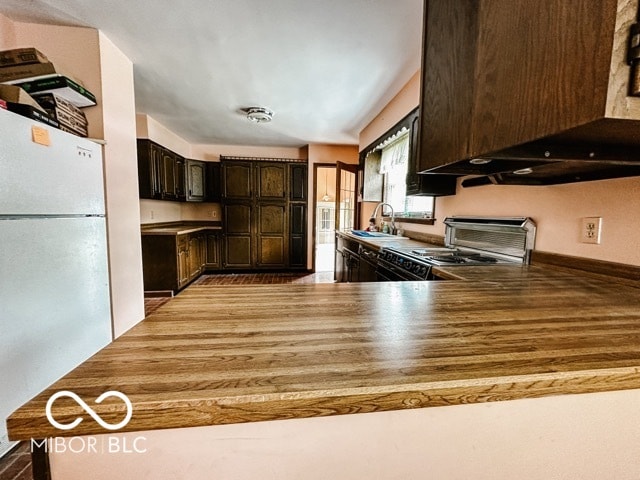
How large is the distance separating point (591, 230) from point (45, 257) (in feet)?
8.71

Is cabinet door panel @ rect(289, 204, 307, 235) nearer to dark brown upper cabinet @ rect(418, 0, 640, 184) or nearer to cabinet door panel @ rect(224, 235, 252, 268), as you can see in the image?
cabinet door panel @ rect(224, 235, 252, 268)

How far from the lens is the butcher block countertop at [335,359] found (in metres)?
0.44

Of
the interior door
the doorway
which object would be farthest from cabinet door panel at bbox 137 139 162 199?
the doorway

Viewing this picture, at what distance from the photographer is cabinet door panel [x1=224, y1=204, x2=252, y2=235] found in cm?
504

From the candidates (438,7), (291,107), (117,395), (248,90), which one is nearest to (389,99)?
(291,107)

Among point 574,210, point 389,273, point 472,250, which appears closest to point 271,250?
point 389,273

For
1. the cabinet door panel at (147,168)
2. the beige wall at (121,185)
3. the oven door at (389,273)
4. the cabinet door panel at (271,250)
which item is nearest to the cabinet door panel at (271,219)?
the cabinet door panel at (271,250)

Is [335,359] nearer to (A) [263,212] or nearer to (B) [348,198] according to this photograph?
(A) [263,212]

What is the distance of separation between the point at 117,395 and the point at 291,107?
3.52 meters

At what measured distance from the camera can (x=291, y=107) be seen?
342cm

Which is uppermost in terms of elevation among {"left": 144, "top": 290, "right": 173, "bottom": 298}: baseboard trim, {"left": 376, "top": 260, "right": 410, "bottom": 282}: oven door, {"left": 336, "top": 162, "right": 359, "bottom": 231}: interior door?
{"left": 336, "top": 162, "right": 359, "bottom": 231}: interior door

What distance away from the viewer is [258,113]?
3477mm

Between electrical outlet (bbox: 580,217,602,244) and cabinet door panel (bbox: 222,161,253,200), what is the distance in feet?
15.0

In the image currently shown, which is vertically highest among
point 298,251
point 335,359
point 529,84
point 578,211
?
point 529,84
